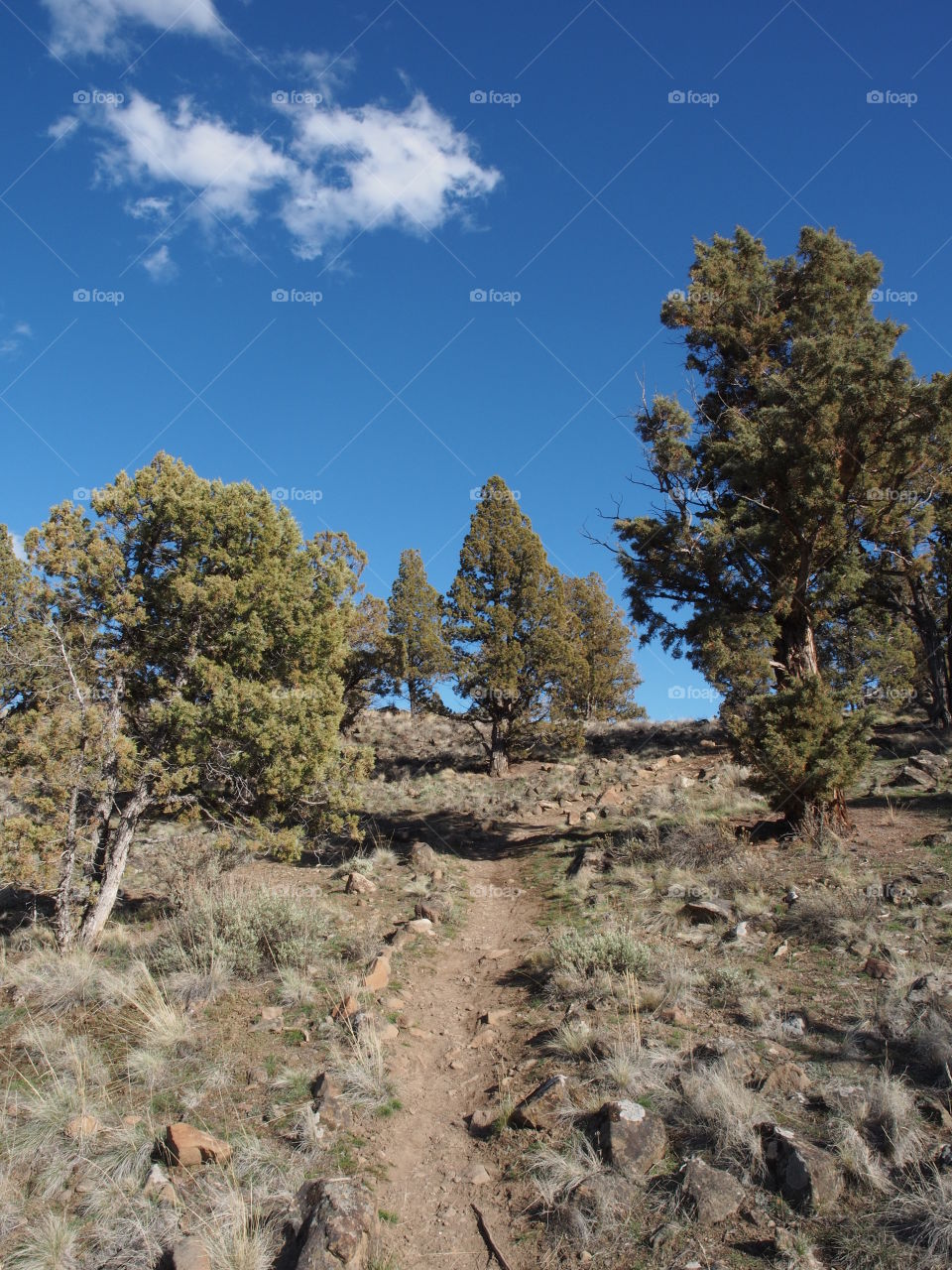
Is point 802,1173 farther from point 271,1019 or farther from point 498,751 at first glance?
point 498,751

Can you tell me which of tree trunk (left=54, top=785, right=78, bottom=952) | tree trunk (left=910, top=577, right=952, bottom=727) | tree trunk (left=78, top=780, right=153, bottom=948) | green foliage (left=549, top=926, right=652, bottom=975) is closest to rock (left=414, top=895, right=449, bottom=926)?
green foliage (left=549, top=926, right=652, bottom=975)

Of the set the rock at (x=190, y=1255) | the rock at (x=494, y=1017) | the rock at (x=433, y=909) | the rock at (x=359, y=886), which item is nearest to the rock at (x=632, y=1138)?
the rock at (x=494, y=1017)

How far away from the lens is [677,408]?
1572 cm

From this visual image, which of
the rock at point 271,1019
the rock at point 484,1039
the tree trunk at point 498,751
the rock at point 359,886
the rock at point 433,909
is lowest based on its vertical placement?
the rock at point 484,1039

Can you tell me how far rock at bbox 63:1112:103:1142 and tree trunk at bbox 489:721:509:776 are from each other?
2186 centimetres

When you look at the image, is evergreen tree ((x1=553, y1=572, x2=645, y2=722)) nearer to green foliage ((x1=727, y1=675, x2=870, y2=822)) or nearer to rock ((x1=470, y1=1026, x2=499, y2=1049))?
green foliage ((x1=727, y1=675, x2=870, y2=822))

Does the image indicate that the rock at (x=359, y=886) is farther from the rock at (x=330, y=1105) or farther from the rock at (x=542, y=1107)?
the rock at (x=542, y=1107)

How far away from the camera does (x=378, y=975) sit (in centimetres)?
867

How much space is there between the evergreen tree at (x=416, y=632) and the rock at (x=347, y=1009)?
61.8 feet

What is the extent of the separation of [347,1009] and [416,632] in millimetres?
22928

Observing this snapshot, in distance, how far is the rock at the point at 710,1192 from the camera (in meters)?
4.54

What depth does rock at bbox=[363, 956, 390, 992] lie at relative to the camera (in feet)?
27.9

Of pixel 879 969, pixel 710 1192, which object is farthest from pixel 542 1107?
pixel 879 969

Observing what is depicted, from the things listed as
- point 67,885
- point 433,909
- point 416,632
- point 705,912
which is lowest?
point 433,909
